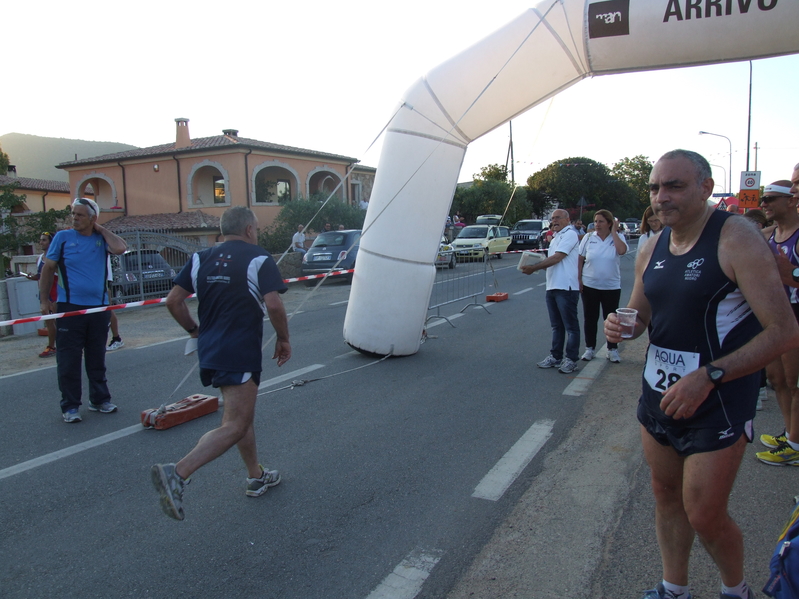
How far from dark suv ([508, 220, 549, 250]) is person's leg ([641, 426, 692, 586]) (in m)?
28.7

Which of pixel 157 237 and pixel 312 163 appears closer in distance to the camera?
pixel 157 237

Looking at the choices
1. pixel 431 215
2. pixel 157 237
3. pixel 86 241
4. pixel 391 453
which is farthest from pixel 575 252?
pixel 157 237

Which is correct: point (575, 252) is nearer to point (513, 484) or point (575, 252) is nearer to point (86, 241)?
point (513, 484)

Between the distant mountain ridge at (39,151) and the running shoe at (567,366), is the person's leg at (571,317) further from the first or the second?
the distant mountain ridge at (39,151)

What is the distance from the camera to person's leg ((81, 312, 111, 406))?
541cm

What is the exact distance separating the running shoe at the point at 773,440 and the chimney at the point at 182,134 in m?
32.6

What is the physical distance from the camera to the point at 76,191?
3512cm

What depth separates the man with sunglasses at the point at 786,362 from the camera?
394cm

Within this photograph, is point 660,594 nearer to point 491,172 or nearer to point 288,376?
point 288,376

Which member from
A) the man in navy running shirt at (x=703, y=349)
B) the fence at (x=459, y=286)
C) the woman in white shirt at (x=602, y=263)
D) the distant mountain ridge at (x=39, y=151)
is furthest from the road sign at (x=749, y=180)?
the distant mountain ridge at (x=39, y=151)

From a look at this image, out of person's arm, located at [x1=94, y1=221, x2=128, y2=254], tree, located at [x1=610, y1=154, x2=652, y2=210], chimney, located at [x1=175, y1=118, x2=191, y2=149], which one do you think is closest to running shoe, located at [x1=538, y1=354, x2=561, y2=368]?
person's arm, located at [x1=94, y1=221, x2=128, y2=254]

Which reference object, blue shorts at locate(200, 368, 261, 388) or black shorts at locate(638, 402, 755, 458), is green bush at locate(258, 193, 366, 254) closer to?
blue shorts at locate(200, 368, 261, 388)

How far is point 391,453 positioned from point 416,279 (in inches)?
112

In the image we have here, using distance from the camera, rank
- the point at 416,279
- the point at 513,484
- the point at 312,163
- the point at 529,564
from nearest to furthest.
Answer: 1. the point at 529,564
2. the point at 513,484
3. the point at 416,279
4. the point at 312,163
